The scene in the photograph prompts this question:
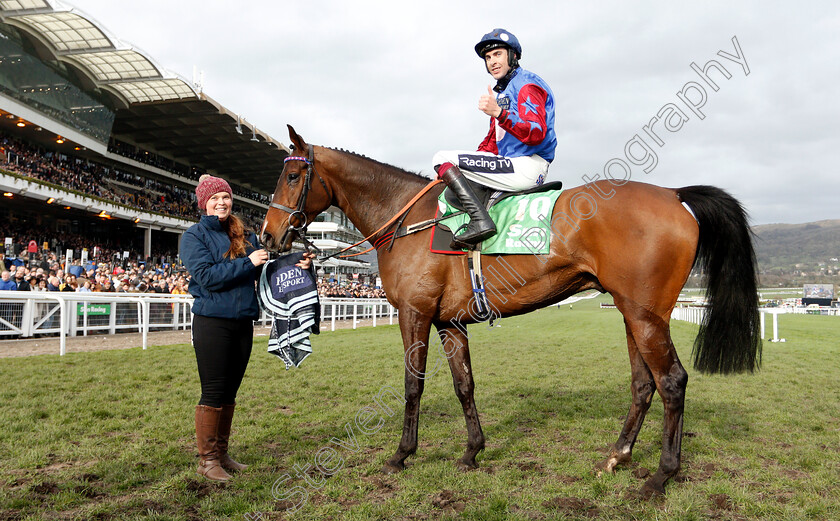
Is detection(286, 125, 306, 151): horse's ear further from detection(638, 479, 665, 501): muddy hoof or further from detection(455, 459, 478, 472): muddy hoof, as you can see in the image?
detection(638, 479, 665, 501): muddy hoof

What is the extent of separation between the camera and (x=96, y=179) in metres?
30.2

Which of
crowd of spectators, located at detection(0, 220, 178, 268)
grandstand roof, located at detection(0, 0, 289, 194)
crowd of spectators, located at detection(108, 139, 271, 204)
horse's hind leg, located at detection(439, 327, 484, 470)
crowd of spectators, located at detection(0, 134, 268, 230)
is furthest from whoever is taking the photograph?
crowd of spectators, located at detection(108, 139, 271, 204)

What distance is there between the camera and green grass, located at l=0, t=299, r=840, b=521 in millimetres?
2852

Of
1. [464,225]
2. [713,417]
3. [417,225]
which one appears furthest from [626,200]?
[713,417]

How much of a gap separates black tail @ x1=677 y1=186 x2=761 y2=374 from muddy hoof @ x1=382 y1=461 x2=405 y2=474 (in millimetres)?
2273

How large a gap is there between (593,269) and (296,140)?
232cm

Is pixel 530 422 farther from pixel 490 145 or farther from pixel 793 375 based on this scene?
pixel 793 375

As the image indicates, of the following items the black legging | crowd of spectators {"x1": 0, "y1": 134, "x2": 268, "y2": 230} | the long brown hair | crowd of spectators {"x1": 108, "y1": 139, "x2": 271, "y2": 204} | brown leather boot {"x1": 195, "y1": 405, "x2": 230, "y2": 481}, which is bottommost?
brown leather boot {"x1": 195, "y1": 405, "x2": 230, "y2": 481}

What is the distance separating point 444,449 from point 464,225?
1.73m

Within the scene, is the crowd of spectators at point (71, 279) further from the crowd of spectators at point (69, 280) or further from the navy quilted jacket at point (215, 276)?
the navy quilted jacket at point (215, 276)

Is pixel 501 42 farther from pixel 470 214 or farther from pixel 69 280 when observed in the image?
pixel 69 280

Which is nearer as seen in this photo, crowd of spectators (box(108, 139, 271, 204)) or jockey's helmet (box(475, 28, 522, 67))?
jockey's helmet (box(475, 28, 522, 67))

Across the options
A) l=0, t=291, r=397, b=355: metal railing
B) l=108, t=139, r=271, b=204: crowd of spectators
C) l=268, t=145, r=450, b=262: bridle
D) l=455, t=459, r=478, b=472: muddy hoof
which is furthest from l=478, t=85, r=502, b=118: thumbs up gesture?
l=108, t=139, r=271, b=204: crowd of spectators

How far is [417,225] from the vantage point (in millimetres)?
3678
